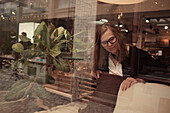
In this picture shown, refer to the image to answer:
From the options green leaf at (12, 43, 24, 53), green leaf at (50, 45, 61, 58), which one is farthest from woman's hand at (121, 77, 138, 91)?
green leaf at (12, 43, 24, 53)

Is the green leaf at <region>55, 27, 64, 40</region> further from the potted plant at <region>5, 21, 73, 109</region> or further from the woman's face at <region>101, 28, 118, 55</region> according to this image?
the woman's face at <region>101, 28, 118, 55</region>

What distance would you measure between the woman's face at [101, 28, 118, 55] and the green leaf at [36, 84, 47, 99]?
687mm

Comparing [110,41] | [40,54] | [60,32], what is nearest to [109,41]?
[110,41]

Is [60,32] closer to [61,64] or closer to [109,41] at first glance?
[61,64]

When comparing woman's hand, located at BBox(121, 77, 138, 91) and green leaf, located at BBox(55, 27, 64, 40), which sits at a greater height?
green leaf, located at BBox(55, 27, 64, 40)

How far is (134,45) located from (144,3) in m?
0.26

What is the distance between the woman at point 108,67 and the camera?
1085mm

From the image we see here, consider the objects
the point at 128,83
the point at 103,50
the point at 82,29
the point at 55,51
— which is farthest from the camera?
the point at 55,51

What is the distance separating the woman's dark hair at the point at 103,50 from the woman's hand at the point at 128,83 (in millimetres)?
131

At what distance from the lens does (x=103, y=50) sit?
3.87 feet

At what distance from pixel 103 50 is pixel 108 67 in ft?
0.40

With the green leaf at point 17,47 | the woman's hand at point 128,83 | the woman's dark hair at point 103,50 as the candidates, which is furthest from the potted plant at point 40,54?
the woman's hand at point 128,83

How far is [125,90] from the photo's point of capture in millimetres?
1101

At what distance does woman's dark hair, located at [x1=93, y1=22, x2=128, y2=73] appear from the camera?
3.55 feet
